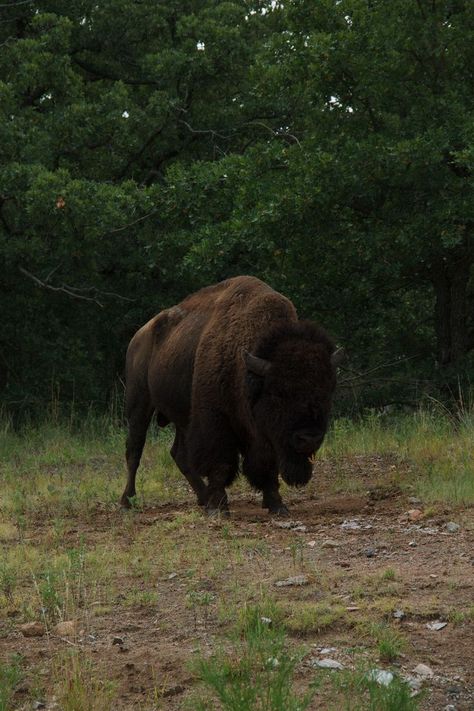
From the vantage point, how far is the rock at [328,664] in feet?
16.5

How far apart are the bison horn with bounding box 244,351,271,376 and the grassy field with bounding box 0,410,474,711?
119 centimetres

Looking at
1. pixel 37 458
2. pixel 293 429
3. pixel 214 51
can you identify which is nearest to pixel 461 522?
pixel 293 429

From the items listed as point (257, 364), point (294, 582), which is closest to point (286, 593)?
point (294, 582)

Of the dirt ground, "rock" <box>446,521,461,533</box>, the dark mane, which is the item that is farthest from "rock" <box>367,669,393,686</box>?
the dark mane

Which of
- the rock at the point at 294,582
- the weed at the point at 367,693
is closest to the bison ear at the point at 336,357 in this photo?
the rock at the point at 294,582

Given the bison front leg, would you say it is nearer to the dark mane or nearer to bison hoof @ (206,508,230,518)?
bison hoof @ (206,508,230,518)

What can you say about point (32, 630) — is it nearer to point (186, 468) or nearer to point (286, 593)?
point (286, 593)

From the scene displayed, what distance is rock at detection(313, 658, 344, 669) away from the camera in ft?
16.5

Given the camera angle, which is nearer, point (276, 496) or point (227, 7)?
point (276, 496)

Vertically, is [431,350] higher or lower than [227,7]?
lower

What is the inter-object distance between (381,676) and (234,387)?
15.7ft

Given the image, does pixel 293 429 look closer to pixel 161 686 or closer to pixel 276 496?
pixel 276 496

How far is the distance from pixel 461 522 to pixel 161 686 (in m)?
3.83

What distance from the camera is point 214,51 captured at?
19.2 metres
